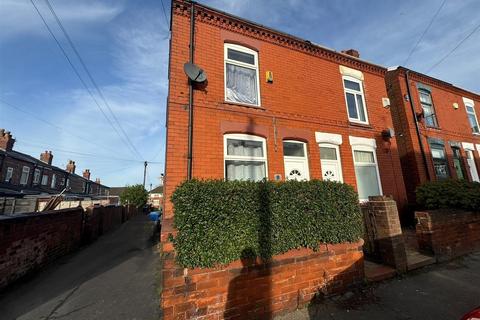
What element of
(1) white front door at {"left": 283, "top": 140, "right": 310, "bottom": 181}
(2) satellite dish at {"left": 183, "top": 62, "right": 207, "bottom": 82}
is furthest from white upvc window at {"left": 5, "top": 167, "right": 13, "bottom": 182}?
(1) white front door at {"left": 283, "top": 140, "right": 310, "bottom": 181}

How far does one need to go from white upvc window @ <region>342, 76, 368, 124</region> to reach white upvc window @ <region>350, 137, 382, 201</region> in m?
1.09

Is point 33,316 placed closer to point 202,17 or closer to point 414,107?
point 202,17

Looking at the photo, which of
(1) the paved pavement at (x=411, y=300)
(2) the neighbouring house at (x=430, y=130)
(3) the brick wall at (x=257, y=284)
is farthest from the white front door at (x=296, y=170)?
(2) the neighbouring house at (x=430, y=130)

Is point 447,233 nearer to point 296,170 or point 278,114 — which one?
point 296,170

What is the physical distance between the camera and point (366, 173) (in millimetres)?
8219

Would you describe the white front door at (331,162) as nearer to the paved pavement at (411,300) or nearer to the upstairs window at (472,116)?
the paved pavement at (411,300)

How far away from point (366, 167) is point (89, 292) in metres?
9.31

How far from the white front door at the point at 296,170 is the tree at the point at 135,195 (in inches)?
1380

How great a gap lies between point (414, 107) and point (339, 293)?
10551 millimetres

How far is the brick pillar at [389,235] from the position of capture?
470cm

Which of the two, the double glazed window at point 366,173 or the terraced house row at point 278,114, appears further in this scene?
the double glazed window at point 366,173

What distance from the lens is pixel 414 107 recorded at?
10.5 meters

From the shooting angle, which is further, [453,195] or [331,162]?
[331,162]

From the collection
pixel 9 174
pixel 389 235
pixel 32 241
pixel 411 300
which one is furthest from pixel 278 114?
pixel 9 174
